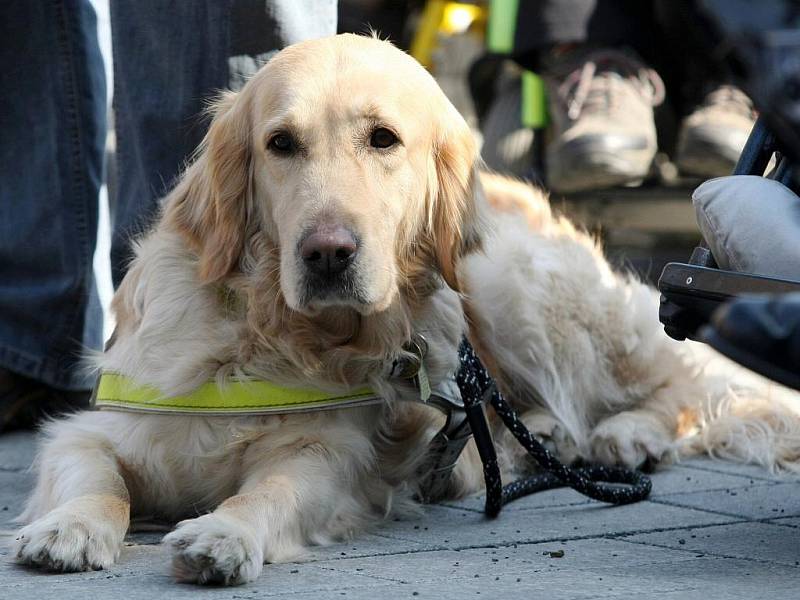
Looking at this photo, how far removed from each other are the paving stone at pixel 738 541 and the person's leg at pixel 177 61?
161 cm

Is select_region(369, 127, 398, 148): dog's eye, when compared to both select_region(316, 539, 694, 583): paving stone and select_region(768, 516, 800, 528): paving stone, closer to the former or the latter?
select_region(316, 539, 694, 583): paving stone

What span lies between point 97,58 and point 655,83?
291 cm

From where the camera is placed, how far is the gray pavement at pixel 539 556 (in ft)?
6.76

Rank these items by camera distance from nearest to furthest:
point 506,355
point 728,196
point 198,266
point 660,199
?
1. point 728,196
2. point 198,266
3. point 506,355
4. point 660,199

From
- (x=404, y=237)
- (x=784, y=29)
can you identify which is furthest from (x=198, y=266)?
(x=784, y=29)

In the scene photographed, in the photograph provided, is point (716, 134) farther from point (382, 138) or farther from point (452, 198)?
point (382, 138)

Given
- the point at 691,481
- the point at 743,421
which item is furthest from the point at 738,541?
the point at 743,421

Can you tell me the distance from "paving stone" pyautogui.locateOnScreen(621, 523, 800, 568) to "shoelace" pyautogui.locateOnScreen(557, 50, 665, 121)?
299 centimetres

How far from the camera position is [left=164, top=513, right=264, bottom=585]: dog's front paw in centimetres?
211

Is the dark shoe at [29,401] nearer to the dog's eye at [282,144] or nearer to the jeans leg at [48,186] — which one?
the jeans leg at [48,186]

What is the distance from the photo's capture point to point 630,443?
11.7 ft

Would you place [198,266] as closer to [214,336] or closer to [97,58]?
[214,336]

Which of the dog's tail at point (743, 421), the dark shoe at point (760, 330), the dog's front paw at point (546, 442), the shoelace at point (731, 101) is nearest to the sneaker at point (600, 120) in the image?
the shoelace at point (731, 101)

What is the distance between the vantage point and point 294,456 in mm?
2617
